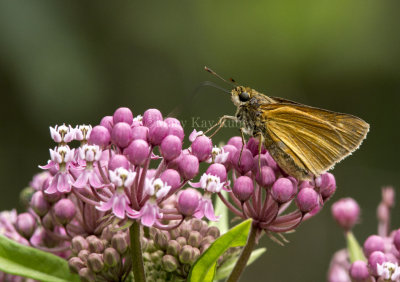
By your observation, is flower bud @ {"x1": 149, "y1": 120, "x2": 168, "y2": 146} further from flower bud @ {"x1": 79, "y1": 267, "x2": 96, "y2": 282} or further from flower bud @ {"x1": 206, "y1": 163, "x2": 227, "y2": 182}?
flower bud @ {"x1": 79, "y1": 267, "x2": 96, "y2": 282}

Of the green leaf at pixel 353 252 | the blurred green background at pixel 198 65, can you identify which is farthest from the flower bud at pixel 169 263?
the blurred green background at pixel 198 65

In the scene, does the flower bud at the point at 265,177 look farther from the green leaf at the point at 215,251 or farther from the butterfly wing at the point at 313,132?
the green leaf at the point at 215,251

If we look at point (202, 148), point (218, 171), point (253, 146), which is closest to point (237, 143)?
point (253, 146)

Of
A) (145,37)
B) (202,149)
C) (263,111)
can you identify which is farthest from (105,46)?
(202,149)

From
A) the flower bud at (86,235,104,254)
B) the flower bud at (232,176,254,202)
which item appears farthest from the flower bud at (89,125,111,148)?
the flower bud at (232,176,254,202)

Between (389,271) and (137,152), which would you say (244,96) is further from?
(389,271)

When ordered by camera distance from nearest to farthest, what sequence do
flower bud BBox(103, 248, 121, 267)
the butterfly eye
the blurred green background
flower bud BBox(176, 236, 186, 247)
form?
flower bud BBox(103, 248, 121, 267)
flower bud BBox(176, 236, 186, 247)
the butterfly eye
the blurred green background
